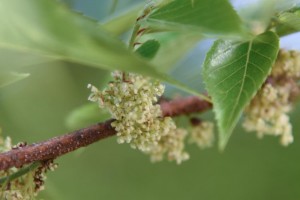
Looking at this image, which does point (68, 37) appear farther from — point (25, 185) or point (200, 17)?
point (25, 185)

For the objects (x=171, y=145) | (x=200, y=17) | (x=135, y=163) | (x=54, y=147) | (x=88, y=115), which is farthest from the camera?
(x=135, y=163)

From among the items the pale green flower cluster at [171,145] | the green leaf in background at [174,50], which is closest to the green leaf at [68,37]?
the pale green flower cluster at [171,145]

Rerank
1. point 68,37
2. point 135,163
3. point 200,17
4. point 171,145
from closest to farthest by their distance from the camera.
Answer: point 68,37
point 200,17
point 171,145
point 135,163

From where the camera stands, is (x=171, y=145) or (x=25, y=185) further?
(x=171, y=145)

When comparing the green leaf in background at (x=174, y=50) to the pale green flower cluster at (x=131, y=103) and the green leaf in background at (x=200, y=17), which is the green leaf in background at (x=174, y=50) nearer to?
the pale green flower cluster at (x=131, y=103)

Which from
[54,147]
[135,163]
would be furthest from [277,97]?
[135,163]

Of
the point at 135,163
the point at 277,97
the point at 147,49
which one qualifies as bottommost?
the point at 277,97

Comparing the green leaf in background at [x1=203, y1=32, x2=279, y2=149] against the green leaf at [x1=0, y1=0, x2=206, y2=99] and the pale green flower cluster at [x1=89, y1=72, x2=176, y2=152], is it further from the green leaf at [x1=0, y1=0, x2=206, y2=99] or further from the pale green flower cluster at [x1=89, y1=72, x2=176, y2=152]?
the green leaf at [x1=0, y1=0, x2=206, y2=99]

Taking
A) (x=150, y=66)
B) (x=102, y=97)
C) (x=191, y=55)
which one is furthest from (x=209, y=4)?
(x=191, y=55)

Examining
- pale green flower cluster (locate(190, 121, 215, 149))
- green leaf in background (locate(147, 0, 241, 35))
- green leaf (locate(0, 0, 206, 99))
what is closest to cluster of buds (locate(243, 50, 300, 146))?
pale green flower cluster (locate(190, 121, 215, 149))

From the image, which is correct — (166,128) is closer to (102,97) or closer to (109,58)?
(102,97)
